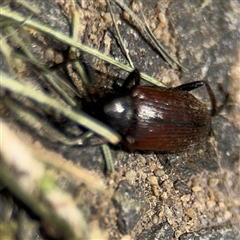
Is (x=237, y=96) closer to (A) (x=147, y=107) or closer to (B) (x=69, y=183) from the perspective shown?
(A) (x=147, y=107)

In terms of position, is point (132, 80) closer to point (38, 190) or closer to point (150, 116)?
point (150, 116)

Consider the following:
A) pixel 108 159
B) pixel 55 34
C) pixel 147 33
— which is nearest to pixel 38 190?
pixel 108 159

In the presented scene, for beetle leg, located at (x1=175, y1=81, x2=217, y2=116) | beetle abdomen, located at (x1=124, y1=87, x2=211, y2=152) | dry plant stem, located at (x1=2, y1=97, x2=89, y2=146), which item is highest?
dry plant stem, located at (x1=2, y1=97, x2=89, y2=146)

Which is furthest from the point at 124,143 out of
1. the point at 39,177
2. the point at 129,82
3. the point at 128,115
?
the point at 39,177

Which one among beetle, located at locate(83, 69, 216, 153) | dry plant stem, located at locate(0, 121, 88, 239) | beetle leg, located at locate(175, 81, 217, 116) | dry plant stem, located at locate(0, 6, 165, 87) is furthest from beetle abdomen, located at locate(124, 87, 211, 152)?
dry plant stem, located at locate(0, 121, 88, 239)

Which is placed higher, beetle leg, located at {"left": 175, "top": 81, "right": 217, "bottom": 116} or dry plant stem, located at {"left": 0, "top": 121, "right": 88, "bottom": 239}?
dry plant stem, located at {"left": 0, "top": 121, "right": 88, "bottom": 239}

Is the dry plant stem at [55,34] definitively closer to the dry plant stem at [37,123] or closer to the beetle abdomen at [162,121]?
the beetle abdomen at [162,121]

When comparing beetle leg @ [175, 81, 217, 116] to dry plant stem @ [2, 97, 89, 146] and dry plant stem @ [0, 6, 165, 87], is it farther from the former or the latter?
dry plant stem @ [2, 97, 89, 146]

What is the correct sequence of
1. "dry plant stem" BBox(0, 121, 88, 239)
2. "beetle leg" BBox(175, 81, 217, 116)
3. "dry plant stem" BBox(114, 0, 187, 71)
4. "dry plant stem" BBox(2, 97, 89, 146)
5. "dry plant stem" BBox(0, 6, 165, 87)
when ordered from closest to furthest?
"dry plant stem" BBox(0, 121, 88, 239)
"dry plant stem" BBox(2, 97, 89, 146)
"dry plant stem" BBox(0, 6, 165, 87)
"dry plant stem" BBox(114, 0, 187, 71)
"beetle leg" BBox(175, 81, 217, 116)
